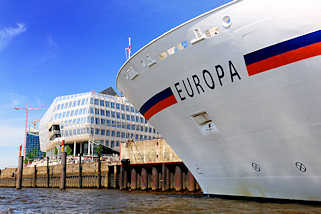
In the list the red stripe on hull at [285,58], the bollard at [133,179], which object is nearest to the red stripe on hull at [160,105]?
the red stripe on hull at [285,58]

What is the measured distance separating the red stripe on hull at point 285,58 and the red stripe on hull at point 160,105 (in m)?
3.14

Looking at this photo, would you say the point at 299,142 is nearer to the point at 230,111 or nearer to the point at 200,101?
the point at 230,111

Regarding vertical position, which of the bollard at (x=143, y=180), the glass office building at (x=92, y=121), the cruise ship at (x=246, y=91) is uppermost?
the glass office building at (x=92, y=121)

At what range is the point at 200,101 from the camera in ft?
31.6

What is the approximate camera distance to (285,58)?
24.6 ft

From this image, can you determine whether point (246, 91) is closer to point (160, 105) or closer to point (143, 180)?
point (160, 105)

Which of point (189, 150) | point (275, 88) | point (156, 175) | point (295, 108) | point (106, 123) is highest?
point (106, 123)

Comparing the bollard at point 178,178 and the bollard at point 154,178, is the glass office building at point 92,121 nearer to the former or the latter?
the bollard at point 154,178

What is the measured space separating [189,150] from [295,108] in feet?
15.2

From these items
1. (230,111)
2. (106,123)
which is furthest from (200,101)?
(106,123)

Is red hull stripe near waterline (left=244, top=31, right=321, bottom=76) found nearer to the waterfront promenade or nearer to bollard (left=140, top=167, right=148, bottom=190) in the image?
the waterfront promenade

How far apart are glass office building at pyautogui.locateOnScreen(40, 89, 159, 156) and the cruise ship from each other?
172 ft

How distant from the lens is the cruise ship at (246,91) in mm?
7402

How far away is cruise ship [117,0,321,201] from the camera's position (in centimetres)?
740
